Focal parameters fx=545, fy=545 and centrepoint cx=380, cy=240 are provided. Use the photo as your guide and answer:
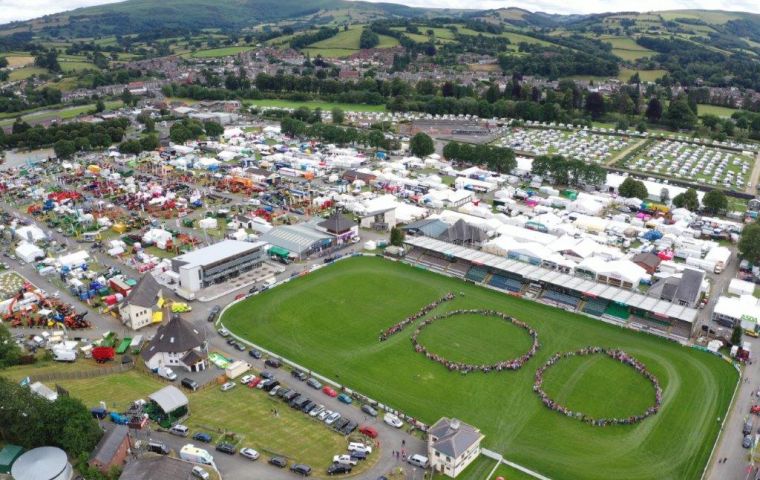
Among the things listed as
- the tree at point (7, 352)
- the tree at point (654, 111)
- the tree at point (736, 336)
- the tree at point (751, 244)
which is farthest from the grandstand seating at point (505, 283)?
the tree at point (654, 111)

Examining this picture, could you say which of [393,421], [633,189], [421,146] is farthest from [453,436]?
[421,146]

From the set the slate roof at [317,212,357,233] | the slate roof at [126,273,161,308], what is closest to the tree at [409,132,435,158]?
the slate roof at [317,212,357,233]

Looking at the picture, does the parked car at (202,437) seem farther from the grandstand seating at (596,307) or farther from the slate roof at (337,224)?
the grandstand seating at (596,307)

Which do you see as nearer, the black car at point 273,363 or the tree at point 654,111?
the black car at point 273,363

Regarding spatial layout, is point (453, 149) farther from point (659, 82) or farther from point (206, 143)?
point (659, 82)

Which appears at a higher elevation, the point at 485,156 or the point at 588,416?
the point at 485,156

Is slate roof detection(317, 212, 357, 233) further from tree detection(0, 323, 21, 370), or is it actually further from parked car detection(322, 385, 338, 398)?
tree detection(0, 323, 21, 370)

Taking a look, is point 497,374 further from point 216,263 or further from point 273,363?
point 216,263
